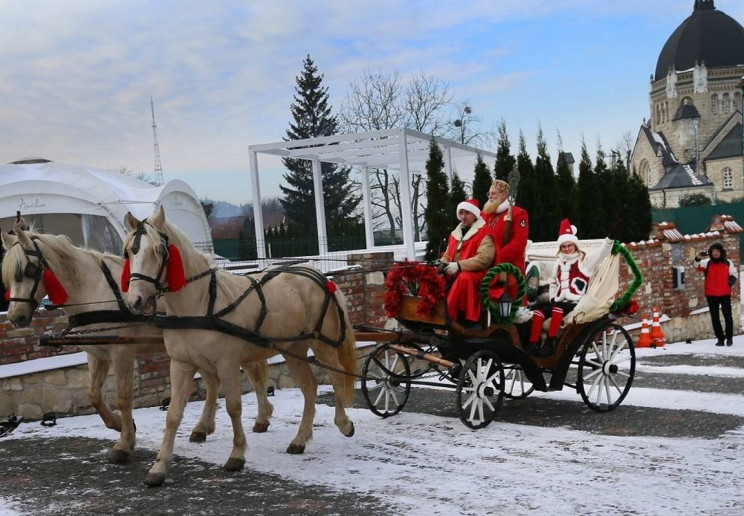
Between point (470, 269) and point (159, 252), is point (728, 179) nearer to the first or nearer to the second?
point (470, 269)

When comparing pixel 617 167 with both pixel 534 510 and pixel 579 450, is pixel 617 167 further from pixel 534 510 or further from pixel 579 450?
pixel 534 510

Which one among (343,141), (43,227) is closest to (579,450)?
(343,141)

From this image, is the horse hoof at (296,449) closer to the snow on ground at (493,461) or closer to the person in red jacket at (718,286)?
the snow on ground at (493,461)

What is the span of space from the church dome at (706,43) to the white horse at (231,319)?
100 m

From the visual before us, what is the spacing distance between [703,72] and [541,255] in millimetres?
96745

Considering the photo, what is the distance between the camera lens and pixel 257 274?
688 cm

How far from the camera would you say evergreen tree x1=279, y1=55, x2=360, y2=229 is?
149ft

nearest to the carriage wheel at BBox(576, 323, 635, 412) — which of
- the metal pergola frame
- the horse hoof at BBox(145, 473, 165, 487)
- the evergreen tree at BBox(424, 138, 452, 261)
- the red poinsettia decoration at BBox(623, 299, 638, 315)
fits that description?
the red poinsettia decoration at BBox(623, 299, 638, 315)

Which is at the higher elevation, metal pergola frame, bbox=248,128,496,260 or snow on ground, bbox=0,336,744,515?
metal pergola frame, bbox=248,128,496,260

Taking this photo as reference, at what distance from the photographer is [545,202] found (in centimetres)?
1753

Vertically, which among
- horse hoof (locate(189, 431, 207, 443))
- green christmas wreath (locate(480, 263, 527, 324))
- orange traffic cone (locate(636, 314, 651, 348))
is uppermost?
green christmas wreath (locate(480, 263, 527, 324))

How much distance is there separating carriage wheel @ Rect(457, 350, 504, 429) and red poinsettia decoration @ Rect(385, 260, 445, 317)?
2.05 ft

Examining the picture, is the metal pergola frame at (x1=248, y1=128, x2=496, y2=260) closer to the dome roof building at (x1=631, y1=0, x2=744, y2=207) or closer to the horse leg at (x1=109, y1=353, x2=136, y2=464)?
the horse leg at (x1=109, y1=353, x2=136, y2=464)

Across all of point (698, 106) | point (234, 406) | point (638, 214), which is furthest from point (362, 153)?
point (698, 106)
